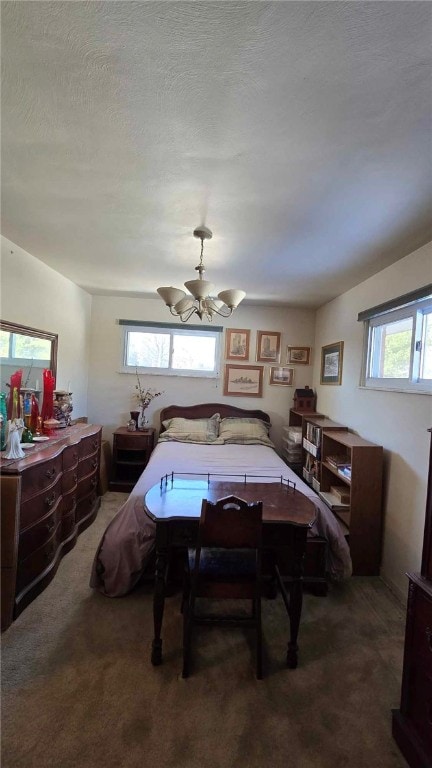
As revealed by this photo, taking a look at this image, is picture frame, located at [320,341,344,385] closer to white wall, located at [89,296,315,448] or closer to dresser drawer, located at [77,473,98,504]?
white wall, located at [89,296,315,448]

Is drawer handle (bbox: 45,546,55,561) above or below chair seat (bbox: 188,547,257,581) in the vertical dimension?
below

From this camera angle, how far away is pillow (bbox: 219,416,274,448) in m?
3.88

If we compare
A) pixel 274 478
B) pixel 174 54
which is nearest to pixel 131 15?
pixel 174 54

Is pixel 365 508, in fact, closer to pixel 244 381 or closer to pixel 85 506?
pixel 244 381

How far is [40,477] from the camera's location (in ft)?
6.86

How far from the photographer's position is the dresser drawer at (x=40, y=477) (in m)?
1.94

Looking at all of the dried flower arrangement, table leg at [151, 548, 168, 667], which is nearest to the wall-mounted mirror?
the dried flower arrangement

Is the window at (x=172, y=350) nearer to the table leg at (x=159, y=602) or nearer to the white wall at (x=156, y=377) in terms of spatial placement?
the white wall at (x=156, y=377)

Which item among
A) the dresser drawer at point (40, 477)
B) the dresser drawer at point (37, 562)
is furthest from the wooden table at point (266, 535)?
the dresser drawer at point (37, 562)

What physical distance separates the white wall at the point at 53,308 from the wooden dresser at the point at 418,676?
283cm

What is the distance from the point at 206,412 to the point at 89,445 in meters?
1.65

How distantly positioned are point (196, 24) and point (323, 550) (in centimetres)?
258

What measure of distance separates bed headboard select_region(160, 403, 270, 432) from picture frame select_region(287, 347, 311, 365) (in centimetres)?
80

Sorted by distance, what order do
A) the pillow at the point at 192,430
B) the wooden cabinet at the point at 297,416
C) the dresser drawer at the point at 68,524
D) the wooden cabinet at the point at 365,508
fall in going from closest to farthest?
the wooden cabinet at the point at 365,508
the dresser drawer at the point at 68,524
the pillow at the point at 192,430
the wooden cabinet at the point at 297,416
